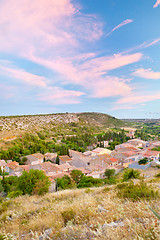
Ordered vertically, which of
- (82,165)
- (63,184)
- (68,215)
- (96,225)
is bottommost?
(82,165)

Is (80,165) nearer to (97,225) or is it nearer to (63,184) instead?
(63,184)

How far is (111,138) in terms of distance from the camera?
264 ft

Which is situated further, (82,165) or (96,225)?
(82,165)

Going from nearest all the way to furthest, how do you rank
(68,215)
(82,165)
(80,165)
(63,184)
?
(68,215), (63,184), (82,165), (80,165)

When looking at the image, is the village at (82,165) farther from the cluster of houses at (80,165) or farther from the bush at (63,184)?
the bush at (63,184)

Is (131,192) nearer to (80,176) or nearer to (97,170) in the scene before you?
(80,176)

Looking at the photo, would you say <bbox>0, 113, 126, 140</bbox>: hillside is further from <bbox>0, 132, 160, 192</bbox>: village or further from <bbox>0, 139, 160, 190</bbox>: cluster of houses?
<bbox>0, 132, 160, 192</bbox>: village

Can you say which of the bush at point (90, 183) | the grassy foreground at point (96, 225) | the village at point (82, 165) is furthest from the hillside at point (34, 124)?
the grassy foreground at point (96, 225)

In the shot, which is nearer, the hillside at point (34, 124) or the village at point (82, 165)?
the village at point (82, 165)

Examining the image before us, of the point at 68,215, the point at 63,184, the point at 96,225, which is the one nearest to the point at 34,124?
the point at 63,184

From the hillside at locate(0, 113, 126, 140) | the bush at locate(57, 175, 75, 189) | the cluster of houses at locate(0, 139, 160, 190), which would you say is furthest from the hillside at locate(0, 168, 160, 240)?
the hillside at locate(0, 113, 126, 140)

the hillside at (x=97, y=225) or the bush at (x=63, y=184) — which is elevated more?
the hillside at (x=97, y=225)

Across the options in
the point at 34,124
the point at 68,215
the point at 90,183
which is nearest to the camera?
the point at 68,215

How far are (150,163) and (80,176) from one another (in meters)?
17.9
